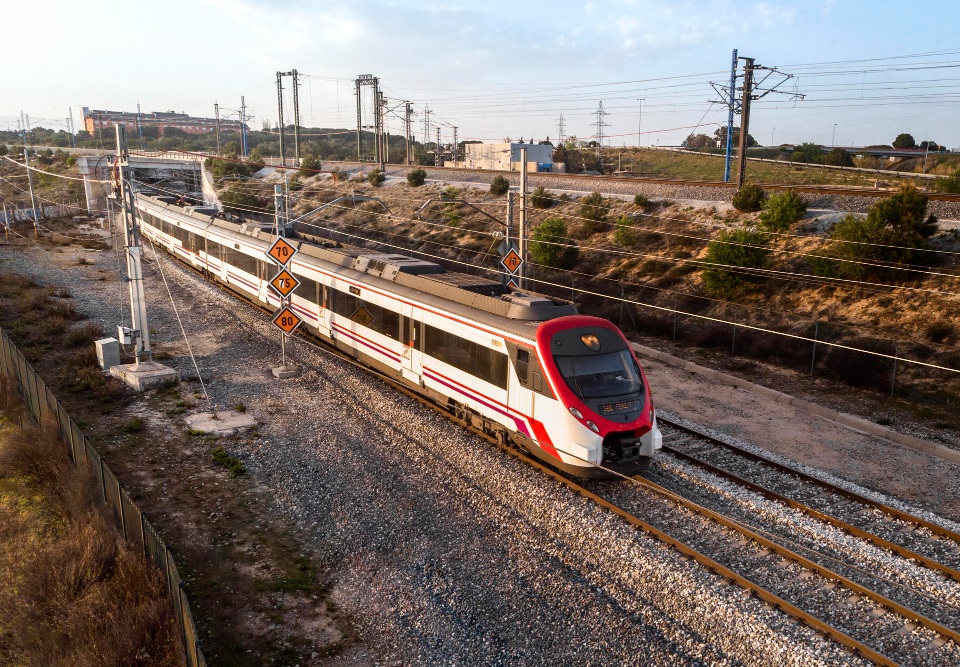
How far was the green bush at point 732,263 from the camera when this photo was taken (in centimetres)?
2784

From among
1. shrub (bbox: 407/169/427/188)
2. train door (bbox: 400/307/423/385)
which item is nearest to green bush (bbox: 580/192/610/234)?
shrub (bbox: 407/169/427/188)

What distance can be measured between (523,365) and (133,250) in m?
12.4

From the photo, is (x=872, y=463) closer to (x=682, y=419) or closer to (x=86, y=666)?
(x=682, y=419)

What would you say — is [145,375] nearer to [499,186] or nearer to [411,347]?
[411,347]

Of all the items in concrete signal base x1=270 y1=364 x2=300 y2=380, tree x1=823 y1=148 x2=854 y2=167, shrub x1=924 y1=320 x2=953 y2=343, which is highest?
tree x1=823 y1=148 x2=854 y2=167

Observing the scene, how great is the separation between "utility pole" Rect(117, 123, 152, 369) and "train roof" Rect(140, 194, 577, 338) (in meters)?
5.38

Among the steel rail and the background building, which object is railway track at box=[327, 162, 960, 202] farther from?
the background building

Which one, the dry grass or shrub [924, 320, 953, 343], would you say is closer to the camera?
the dry grass

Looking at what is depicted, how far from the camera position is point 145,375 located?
61.1 ft

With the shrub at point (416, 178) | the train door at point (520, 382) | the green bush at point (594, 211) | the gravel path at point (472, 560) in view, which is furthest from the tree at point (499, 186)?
the train door at point (520, 382)

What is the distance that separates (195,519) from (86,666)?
357cm

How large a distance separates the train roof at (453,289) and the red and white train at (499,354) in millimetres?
30

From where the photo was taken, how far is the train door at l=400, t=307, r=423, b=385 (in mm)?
16312

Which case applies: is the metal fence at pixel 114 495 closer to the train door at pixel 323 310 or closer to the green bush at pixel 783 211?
the train door at pixel 323 310
